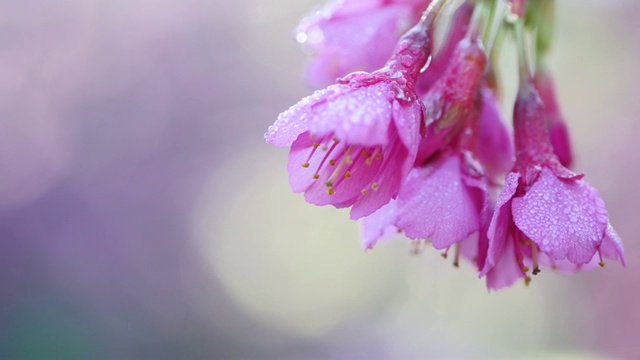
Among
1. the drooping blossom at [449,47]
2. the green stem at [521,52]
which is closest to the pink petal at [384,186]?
the drooping blossom at [449,47]

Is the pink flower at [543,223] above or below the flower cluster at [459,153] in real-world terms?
below

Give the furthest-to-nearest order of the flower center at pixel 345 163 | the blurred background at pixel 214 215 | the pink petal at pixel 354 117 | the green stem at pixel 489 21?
the blurred background at pixel 214 215 → the green stem at pixel 489 21 → the flower center at pixel 345 163 → the pink petal at pixel 354 117

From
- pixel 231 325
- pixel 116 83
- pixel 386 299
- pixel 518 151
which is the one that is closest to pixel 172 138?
pixel 116 83

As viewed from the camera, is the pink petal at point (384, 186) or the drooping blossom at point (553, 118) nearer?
the pink petal at point (384, 186)

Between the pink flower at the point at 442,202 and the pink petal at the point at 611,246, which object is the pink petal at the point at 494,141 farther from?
the pink petal at the point at 611,246

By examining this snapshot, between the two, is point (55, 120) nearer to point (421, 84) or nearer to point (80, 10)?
point (80, 10)

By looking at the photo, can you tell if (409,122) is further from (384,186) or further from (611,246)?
(611,246)

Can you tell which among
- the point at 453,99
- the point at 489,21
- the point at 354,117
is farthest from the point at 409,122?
the point at 489,21

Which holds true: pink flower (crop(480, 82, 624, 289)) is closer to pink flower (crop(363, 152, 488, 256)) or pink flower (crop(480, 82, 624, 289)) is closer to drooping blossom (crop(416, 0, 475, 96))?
pink flower (crop(363, 152, 488, 256))
